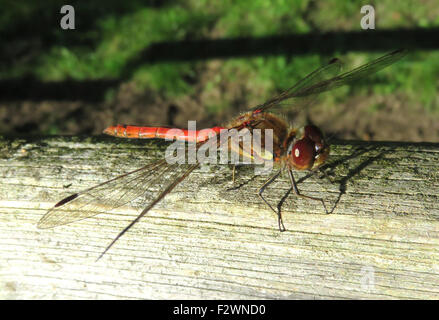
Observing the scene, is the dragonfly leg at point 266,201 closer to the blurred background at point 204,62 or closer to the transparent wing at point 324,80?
the transparent wing at point 324,80

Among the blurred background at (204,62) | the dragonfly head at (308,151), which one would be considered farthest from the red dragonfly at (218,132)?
the blurred background at (204,62)

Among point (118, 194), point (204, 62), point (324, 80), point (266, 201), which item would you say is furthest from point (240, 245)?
point (204, 62)

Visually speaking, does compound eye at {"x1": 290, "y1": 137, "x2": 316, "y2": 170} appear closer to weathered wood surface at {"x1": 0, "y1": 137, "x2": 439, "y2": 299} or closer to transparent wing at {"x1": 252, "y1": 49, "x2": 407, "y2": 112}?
weathered wood surface at {"x1": 0, "y1": 137, "x2": 439, "y2": 299}

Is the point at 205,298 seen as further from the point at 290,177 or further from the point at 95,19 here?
the point at 95,19

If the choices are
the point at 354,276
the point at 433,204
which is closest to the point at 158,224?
the point at 354,276

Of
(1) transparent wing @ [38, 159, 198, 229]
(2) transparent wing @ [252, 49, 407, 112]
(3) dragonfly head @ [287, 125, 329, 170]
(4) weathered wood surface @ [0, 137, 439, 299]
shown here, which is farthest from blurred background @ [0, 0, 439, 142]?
(4) weathered wood surface @ [0, 137, 439, 299]
